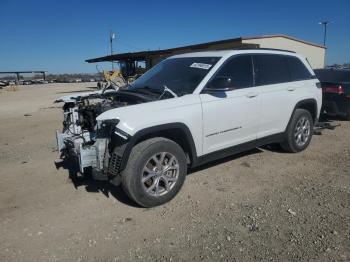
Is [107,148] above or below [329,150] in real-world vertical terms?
above

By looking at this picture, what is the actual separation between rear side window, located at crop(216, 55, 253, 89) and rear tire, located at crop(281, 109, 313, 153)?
4.59 ft

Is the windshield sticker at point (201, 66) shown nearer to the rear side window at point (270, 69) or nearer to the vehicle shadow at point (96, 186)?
the rear side window at point (270, 69)

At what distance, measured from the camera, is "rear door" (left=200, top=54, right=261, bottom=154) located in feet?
15.3

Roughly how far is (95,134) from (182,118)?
3.92ft

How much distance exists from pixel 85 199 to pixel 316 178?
3.39m

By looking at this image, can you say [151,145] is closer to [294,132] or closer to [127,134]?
[127,134]

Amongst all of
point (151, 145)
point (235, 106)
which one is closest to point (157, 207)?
point (151, 145)

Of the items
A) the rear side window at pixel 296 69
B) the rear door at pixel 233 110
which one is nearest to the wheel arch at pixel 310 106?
the rear side window at pixel 296 69

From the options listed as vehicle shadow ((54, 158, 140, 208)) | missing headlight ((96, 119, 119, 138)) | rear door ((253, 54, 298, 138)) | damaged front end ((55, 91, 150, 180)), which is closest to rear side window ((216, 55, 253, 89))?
rear door ((253, 54, 298, 138))

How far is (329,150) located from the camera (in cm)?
671

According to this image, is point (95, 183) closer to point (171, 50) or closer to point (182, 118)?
point (182, 118)

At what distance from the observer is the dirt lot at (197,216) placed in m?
3.33

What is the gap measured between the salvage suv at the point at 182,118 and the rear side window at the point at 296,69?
2 centimetres

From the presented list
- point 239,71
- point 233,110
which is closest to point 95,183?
point 233,110
